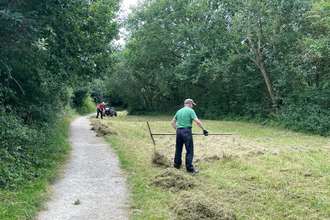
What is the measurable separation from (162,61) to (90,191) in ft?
79.1

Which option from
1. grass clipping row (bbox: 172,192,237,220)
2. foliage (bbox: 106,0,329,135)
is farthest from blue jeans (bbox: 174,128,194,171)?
foliage (bbox: 106,0,329,135)

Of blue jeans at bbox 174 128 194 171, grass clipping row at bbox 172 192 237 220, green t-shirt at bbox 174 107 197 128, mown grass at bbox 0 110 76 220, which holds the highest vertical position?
green t-shirt at bbox 174 107 197 128

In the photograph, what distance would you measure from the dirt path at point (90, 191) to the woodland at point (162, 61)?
0.81 meters

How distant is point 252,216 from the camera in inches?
160

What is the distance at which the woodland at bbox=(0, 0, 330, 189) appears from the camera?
6598 mm

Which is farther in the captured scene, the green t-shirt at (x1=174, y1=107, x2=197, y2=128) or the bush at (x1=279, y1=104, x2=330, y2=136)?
the bush at (x1=279, y1=104, x2=330, y2=136)

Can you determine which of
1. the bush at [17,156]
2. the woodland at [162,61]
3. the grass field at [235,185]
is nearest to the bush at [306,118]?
the woodland at [162,61]

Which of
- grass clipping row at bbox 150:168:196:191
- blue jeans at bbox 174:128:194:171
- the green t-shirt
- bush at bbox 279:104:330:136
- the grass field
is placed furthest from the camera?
bush at bbox 279:104:330:136

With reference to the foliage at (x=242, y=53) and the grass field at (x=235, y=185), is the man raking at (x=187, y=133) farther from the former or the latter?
the foliage at (x=242, y=53)

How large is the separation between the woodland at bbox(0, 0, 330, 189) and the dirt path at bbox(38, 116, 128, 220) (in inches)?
32.1

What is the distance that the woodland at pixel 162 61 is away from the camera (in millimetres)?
6598

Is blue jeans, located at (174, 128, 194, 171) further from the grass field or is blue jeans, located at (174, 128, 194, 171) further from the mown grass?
the mown grass

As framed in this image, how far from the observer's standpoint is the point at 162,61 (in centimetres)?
2838

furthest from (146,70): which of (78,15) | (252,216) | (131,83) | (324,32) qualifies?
(252,216)
